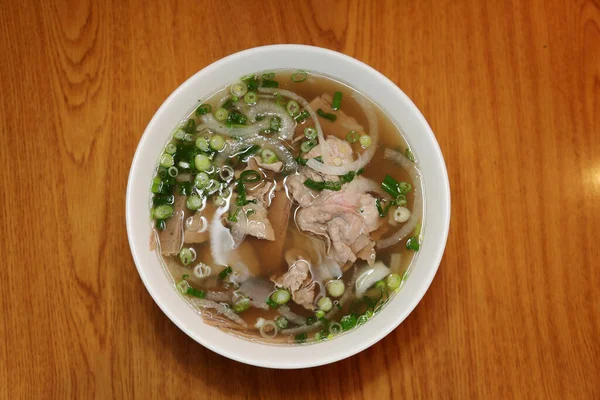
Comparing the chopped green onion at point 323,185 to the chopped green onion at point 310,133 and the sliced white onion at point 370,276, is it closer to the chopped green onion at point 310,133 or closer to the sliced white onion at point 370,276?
the chopped green onion at point 310,133

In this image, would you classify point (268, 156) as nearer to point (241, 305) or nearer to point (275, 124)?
point (275, 124)

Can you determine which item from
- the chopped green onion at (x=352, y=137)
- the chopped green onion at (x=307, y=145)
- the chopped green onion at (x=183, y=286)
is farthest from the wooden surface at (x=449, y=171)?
the chopped green onion at (x=307, y=145)

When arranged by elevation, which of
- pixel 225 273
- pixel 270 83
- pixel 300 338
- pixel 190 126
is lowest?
pixel 300 338

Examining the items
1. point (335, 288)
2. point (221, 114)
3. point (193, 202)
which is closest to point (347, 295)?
point (335, 288)

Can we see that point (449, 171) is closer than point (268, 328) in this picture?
No

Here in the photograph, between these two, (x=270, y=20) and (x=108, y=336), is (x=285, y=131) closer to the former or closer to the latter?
(x=270, y=20)

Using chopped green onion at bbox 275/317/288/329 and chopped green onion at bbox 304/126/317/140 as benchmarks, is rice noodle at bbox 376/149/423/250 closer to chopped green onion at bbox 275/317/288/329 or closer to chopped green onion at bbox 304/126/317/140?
chopped green onion at bbox 304/126/317/140

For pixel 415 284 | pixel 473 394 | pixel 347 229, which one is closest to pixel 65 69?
pixel 347 229
